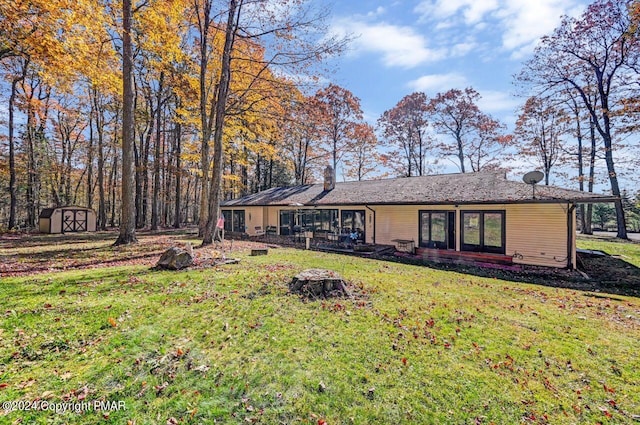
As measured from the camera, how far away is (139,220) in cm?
2430

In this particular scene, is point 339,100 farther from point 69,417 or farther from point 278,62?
point 69,417

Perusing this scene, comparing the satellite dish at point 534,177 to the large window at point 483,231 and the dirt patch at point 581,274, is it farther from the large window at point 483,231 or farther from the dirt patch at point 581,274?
the dirt patch at point 581,274

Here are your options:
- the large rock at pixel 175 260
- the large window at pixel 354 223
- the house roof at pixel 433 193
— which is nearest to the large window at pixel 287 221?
the house roof at pixel 433 193

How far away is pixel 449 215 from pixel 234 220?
48.1 feet

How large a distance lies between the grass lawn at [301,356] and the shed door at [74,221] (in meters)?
17.7

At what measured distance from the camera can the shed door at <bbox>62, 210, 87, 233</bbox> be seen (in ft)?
63.9

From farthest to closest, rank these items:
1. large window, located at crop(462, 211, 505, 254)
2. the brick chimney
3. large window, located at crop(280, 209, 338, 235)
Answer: the brick chimney, large window, located at crop(280, 209, 338, 235), large window, located at crop(462, 211, 505, 254)

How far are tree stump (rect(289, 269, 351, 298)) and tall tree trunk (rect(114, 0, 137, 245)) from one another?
8.40 meters

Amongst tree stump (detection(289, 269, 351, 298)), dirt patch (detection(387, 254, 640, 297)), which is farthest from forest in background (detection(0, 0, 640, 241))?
dirt patch (detection(387, 254, 640, 297))

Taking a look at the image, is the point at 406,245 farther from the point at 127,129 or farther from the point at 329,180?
the point at 127,129

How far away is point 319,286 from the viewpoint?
577 centimetres

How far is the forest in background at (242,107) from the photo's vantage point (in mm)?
10656

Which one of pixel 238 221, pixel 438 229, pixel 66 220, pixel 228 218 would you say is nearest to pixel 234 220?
pixel 238 221

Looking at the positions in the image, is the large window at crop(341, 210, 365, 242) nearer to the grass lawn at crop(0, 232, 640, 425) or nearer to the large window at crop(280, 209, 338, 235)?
the large window at crop(280, 209, 338, 235)
